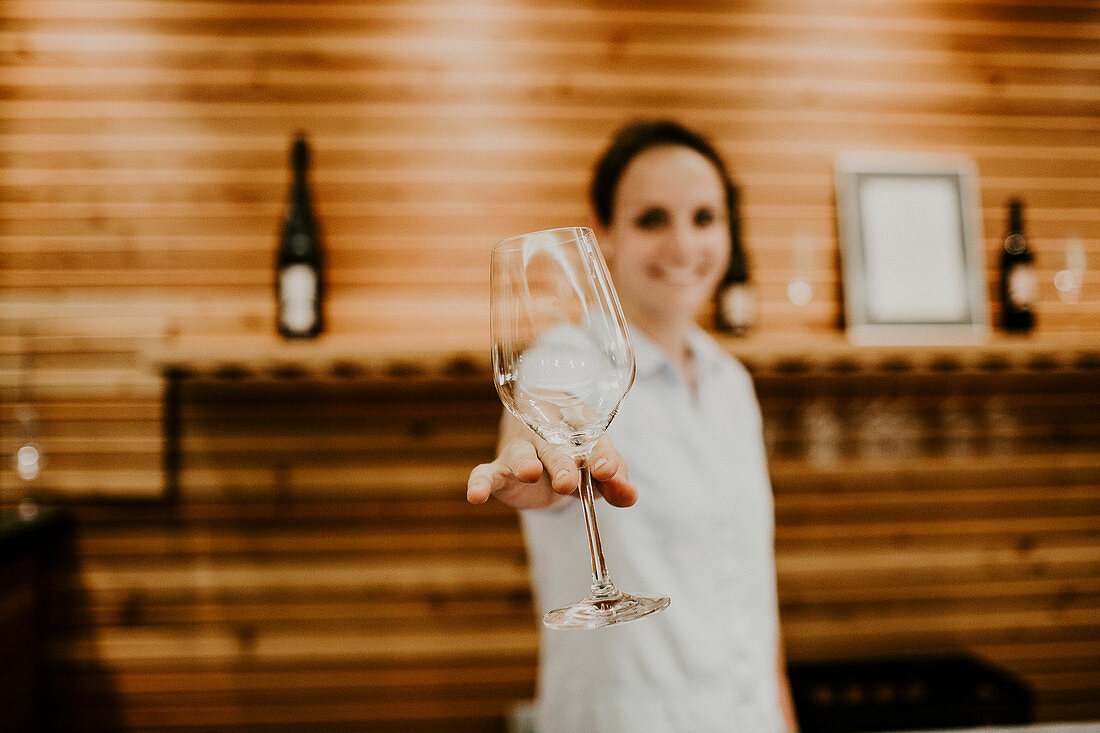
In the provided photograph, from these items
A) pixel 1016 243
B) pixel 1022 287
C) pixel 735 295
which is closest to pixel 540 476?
pixel 735 295

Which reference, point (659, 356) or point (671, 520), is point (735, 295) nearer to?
point (659, 356)

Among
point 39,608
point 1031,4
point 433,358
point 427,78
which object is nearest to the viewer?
point 433,358

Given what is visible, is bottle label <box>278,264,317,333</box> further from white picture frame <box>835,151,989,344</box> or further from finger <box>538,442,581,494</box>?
white picture frame <box>835,151,989,344</box>

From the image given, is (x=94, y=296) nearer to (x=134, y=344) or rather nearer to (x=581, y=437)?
(x=134, y=344)

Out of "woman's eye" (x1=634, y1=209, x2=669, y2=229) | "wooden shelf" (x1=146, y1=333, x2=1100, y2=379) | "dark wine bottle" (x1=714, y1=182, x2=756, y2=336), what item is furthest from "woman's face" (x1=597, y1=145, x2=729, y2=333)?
"dark wine bottle" (x1=714, y1=182, x2=756, y2=336)

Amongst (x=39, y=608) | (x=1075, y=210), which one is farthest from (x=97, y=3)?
(x=1075, y=210)

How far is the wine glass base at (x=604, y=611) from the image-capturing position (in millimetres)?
578

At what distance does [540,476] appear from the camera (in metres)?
0.60

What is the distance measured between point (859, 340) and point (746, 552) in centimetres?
96

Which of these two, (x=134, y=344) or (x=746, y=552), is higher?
(x=134, y=344)

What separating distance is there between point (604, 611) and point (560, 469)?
13 centimetres

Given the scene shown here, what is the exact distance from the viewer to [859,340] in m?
1.92

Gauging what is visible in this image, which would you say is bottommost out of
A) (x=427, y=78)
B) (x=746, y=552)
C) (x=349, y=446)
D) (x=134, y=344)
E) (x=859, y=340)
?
(x=746, y=552)

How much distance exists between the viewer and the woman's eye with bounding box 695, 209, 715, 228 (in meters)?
1.28
